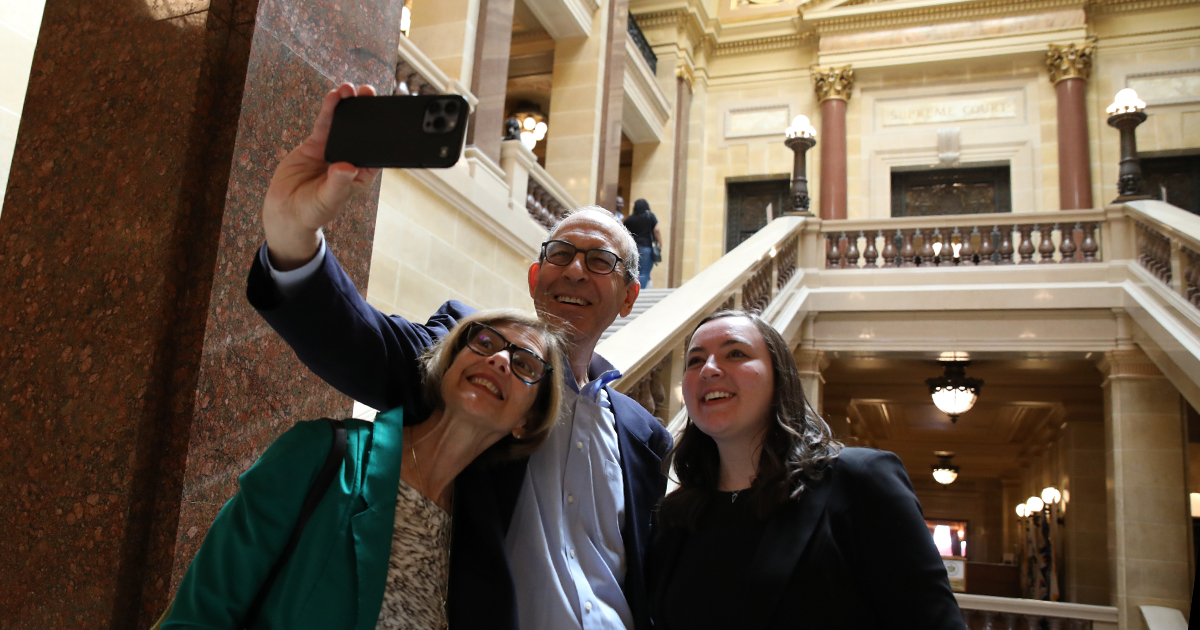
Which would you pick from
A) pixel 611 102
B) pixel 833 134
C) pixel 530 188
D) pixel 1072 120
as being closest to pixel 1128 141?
pixel 1072 120

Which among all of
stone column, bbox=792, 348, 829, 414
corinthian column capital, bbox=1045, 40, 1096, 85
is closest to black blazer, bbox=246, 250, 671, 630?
stone column, bbox=792, 348, 829, 414

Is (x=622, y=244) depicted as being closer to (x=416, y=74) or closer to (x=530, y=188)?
(x=416, y=74)

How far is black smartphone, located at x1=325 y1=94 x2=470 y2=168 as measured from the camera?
1.13m

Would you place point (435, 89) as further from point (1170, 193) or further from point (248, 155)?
point (1170, 193)

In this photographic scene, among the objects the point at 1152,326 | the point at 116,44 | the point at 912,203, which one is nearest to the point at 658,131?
the point at 912,203

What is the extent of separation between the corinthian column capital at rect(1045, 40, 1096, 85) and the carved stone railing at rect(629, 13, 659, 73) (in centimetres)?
679

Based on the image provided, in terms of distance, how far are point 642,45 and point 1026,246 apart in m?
8.45

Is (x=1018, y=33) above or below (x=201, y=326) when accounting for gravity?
above

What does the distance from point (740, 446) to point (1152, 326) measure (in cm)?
832

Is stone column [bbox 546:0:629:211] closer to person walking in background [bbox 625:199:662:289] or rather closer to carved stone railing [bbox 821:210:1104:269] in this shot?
person walking in background [bbox 625:199:662:289]

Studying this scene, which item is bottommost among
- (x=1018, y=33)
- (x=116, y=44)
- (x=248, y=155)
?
(x=248, y=155)

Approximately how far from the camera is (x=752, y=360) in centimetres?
201

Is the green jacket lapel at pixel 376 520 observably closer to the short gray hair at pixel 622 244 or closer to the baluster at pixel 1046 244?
the short gray hair at pixel 622 244

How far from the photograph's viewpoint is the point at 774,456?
1895mm
